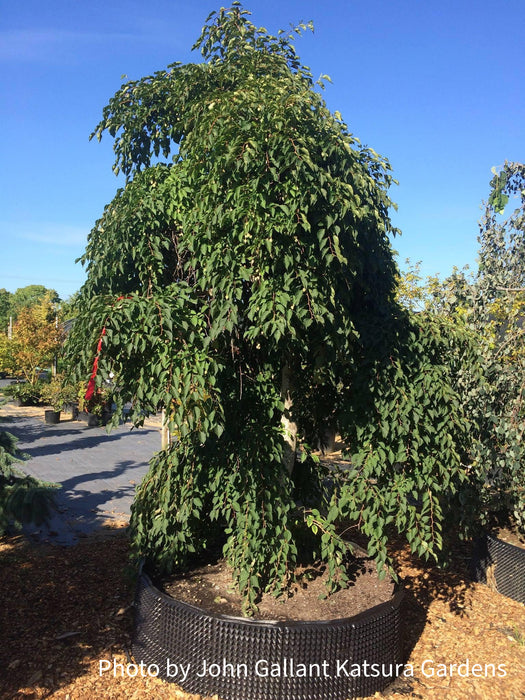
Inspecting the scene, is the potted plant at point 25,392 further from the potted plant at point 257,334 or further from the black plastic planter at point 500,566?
the black plastic planter at point 500,566

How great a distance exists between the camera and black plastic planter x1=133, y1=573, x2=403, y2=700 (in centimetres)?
360

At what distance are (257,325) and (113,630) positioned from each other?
3.09m

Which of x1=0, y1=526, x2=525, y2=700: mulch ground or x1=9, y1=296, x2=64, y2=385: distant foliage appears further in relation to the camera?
x1=9, y1=296, x2=64, y2=385: distant foliage

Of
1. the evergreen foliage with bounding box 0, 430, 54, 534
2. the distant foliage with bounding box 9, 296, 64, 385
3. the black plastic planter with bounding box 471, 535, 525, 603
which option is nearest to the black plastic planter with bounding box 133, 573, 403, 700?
the evergreen foliage with bounding box 0, 430, 54, 534

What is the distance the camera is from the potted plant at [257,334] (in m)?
3.32

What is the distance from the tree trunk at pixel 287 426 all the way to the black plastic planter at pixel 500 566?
278cm

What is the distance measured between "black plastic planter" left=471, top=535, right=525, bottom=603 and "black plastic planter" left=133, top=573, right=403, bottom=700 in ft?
7.68

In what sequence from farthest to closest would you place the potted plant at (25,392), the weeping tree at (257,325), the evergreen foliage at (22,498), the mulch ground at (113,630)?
1. the potted plant at (25,392)
2. the evergreen foliage at (22,498)
3. the mulch ground at (113,630)
4. the weeping tree at (257,325)

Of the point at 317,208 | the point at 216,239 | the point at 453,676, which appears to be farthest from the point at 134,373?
the point at 453,676

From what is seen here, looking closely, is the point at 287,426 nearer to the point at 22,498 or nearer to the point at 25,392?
the point at 22,498

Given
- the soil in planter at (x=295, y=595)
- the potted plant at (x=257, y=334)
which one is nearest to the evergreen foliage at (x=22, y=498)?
the potted plant at (x=257, y=334)

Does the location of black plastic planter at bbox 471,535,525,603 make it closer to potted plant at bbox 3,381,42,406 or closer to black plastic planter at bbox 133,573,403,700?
black plastic planter at bbox 133,573,403,700

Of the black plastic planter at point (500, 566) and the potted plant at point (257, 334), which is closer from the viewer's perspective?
the potted plant at point (257, 334)

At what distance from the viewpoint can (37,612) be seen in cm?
468
